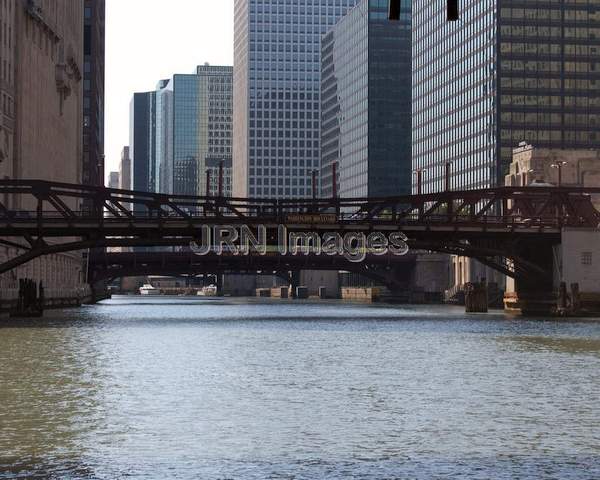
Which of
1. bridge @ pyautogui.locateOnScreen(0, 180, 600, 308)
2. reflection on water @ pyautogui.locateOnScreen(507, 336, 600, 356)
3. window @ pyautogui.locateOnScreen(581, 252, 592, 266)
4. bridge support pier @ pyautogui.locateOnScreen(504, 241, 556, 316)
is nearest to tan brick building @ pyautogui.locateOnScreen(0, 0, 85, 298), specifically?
bridge @ pyautogui.locateOnScreen(0, 180, 600, 308)

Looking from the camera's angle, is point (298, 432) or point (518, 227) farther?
point (518, 227)

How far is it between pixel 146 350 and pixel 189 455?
39.4 metres

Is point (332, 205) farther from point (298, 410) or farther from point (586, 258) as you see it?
point (298, 410)

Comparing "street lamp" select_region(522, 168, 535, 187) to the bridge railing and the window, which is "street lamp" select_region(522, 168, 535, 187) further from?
the window

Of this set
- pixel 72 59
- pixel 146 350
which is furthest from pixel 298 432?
pixel 72 59

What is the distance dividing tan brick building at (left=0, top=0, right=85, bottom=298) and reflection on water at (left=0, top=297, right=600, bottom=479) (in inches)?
2637

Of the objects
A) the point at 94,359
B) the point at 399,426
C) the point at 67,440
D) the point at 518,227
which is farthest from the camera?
the point at 518,227

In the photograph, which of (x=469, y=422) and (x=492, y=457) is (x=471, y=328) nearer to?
(x=469, y=422)

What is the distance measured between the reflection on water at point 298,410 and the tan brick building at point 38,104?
66978mm

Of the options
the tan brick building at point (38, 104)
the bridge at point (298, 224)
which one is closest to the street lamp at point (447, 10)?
the bridge at point (298, 224)

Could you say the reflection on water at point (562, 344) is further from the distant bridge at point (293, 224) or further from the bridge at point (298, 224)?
the bridge at point (298, 224)

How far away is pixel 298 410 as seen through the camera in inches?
1537

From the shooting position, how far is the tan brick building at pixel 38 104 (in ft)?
448

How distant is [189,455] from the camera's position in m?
30.0
